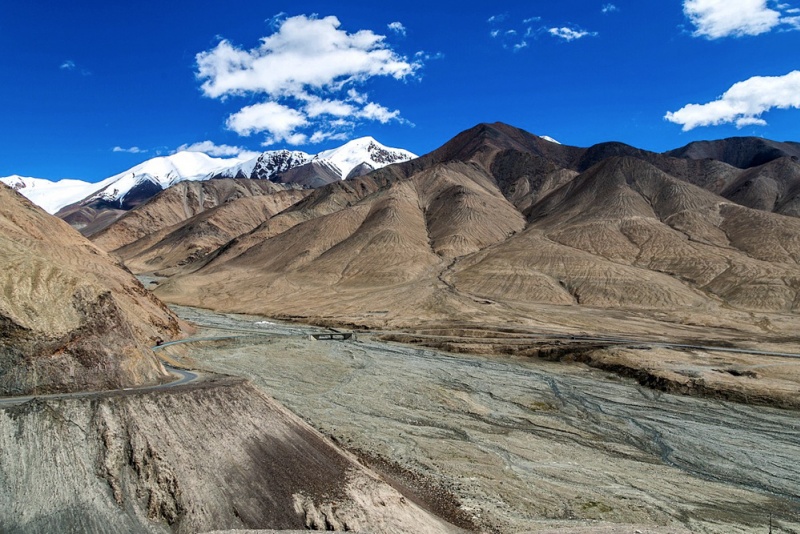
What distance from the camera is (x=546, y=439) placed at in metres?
31.8

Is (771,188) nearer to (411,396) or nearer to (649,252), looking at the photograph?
(649,252)

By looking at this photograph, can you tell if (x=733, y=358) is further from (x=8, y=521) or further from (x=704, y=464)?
(x=8, y=521)

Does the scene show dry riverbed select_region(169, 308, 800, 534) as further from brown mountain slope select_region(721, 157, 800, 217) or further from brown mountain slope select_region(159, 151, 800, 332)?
brown mountain slope select_region(721, 157, 800, 217)

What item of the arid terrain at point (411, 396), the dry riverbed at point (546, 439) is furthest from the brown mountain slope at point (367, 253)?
the dry riverbed at point (546, 439)

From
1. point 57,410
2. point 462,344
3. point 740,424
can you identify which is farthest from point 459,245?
point 57,410

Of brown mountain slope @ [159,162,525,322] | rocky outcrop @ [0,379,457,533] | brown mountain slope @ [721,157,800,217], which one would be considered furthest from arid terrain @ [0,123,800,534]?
brown mountain slope @ [721,157,800,217]

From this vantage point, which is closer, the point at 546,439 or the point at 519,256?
the point at 546,439

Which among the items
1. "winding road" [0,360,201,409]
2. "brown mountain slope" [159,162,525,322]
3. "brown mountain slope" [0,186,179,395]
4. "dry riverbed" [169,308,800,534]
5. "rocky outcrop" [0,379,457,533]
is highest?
"brown mountain slope" [159,162,525,322]

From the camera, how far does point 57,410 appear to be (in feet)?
64.1

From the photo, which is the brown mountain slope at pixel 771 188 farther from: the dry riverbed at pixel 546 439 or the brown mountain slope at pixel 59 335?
the brown mountain slope at pixel 59 335

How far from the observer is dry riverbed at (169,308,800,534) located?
2278 cm

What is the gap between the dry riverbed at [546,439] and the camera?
2278 centimetres

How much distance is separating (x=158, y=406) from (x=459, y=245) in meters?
111

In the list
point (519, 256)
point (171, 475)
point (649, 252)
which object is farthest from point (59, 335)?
point (649, 252)
